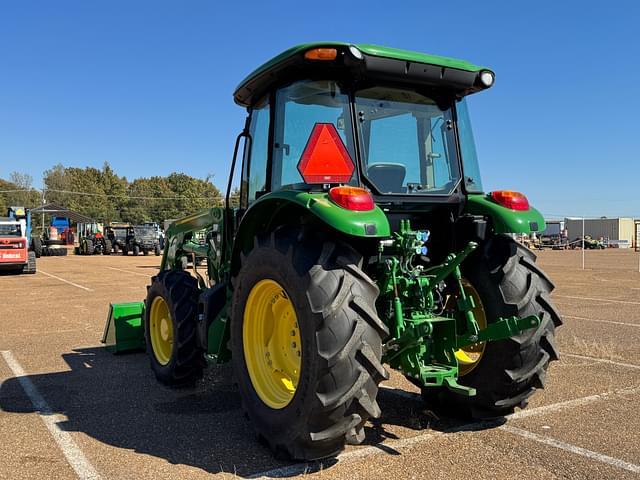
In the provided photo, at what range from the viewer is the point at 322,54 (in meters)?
3.66

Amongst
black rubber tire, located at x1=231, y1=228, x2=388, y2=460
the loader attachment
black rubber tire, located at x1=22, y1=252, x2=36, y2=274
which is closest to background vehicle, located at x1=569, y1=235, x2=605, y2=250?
black rubber tire, located at x1=22, y1=252, x2=36, y2=274

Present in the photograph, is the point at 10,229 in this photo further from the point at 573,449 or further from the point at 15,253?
the point at 573,449

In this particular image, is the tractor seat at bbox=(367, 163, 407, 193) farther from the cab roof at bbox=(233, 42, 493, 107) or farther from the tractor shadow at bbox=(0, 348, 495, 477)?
the tractor shadow at bbox=(0, 348, 495, 477)

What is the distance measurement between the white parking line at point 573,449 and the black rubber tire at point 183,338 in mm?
2833

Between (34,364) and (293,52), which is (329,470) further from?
(34,364)

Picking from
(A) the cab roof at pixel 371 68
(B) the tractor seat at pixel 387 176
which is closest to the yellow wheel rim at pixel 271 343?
(B) the tractor seat at pixel 387 176

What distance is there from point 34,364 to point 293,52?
505 centimetres

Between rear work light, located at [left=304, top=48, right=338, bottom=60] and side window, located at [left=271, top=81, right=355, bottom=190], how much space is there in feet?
1.06

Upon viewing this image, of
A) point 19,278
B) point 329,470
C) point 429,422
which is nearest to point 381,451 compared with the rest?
point 329,470

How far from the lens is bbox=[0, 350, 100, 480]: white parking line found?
3.56 m

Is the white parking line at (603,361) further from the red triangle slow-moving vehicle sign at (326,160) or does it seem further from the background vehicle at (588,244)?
the background vehicle at (588,244)

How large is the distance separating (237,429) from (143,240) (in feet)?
111

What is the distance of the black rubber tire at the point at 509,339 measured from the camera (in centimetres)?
411

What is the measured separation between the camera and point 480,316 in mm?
4543
